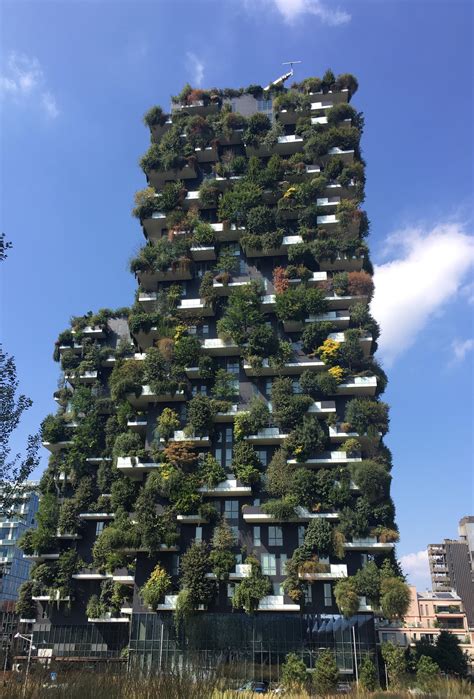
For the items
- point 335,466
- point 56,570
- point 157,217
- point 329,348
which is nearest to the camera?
point 335,466

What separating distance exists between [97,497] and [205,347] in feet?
52.3

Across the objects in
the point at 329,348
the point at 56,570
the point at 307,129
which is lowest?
the point at 56,570

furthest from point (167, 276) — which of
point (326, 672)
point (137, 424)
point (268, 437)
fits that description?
point (326, 672)

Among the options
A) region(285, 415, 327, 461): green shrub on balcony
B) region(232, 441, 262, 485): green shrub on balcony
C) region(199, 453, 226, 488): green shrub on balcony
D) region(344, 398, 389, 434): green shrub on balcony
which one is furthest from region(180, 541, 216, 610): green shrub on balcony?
region(344, 398, 389, 434): green shrub on balcony

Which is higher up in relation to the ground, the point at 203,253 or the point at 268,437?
the point at 203,253

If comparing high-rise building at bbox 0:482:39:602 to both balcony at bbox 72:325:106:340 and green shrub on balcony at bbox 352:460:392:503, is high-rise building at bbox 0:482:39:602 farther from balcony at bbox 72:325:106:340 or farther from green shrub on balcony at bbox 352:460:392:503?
green shrub on balcony at bbox 352:460:392:503

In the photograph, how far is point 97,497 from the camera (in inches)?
1971

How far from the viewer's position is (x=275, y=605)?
3722 cm

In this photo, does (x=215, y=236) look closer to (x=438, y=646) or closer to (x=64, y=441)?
(x=64, y=441)

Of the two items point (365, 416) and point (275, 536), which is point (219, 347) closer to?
point (365, 416)

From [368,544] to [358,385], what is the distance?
1066 cm

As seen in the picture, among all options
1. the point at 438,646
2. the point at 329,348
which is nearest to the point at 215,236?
the point at 329,348

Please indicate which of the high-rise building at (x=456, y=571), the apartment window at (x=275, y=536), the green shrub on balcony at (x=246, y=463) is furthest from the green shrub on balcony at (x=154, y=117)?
the high-rise building at (x=456, y=571)

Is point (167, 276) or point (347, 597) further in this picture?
point (167, 276)
